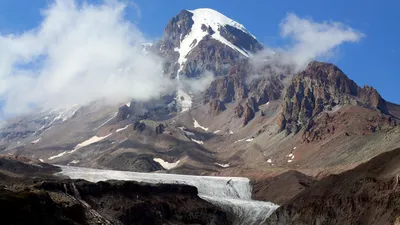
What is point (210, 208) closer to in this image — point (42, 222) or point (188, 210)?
point (188, 210)

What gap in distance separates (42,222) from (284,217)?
107179 mm

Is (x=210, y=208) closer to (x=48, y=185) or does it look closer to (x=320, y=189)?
(x=320, y=189)

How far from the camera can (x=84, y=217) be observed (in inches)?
3297

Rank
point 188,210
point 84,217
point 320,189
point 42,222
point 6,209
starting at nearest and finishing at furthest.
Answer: point 6,209 < point 42,222 < point 84,217 < point 320,189 < point 188,210

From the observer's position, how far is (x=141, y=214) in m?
157

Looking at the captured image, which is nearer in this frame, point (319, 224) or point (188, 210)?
point (319, 224)

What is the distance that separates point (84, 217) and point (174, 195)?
10308cm

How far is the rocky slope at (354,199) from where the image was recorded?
436 ft

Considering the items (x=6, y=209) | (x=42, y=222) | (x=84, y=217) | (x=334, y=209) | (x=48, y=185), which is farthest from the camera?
(x=334, y=209)

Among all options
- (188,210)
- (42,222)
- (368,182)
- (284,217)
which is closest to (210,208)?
(188,210)

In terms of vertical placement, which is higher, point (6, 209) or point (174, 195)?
point (174, 195)

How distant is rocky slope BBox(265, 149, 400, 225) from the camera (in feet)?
436

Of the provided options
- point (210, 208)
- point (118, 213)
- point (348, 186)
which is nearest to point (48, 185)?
point (118, 213)

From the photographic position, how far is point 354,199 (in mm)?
144000
